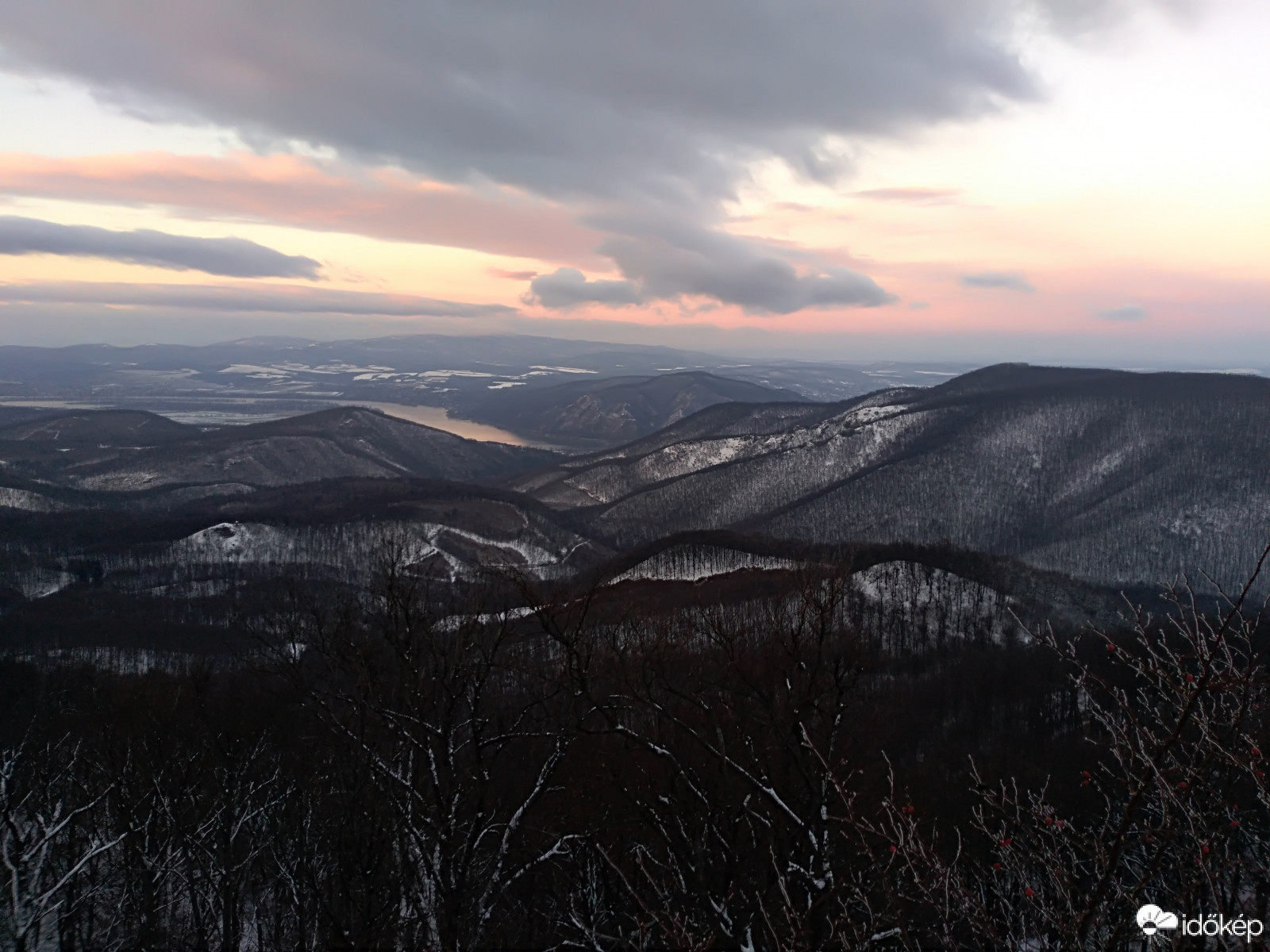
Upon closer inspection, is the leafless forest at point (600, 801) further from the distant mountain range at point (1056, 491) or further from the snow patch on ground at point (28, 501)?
the snow patch on ground at point (28, 501)

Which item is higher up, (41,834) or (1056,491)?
(41,834)

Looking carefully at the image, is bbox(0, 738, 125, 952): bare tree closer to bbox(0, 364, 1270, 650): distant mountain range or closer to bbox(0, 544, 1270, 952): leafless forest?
bbox(0, 544, 1270, 952): leafless forest

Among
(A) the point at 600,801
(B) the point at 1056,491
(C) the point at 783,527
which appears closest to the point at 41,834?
(A) the point at 600,801

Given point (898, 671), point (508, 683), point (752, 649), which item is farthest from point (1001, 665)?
point (752, 649)

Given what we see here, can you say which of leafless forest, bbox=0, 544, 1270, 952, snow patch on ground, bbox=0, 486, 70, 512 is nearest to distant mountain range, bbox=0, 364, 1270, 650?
snow patch on ground, bbox=0, 486, 70, 512

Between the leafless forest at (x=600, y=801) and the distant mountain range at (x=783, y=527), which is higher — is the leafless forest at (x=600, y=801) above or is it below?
above

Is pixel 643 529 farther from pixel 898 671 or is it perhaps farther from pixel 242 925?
pixel 242 925

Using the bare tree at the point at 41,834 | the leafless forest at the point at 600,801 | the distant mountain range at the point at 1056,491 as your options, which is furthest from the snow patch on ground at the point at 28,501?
the bare tree at the point at 41,834

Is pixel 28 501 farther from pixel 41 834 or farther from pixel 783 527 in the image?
pixel 41 834
